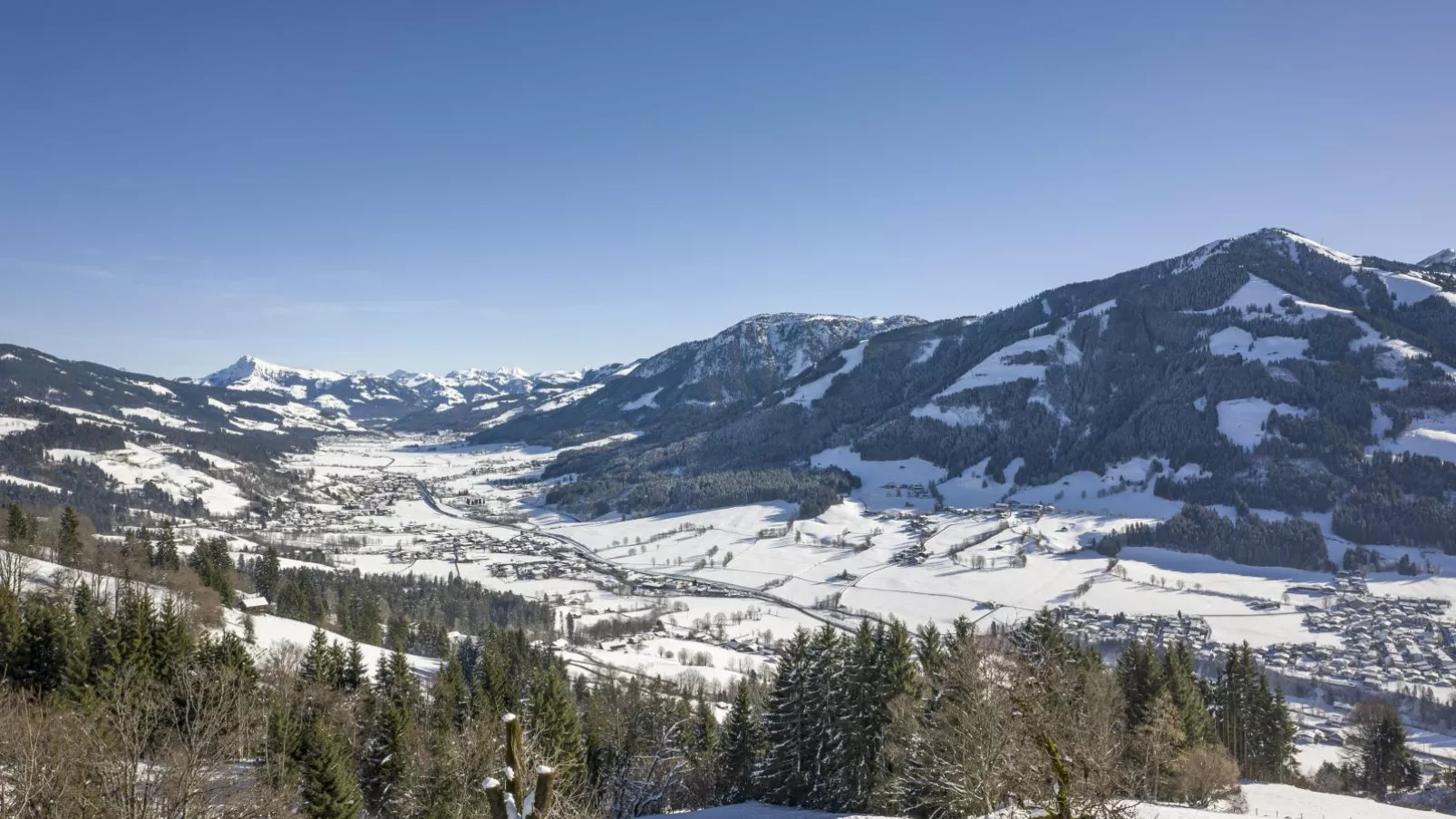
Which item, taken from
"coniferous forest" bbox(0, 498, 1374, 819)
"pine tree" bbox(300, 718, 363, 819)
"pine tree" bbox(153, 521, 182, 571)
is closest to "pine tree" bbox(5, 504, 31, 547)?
"coniferous forest" bbox(0, 498, 1374, 819)

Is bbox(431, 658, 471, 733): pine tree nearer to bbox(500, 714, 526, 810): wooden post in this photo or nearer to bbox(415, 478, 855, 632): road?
bbox(500, 714, 526, 810): wooden post

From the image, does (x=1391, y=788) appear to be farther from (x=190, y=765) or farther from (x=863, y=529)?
(x=863, y=529)

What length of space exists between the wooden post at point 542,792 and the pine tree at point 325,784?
1082 inches

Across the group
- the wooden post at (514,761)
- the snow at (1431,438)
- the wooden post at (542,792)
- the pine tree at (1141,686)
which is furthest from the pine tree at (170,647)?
the snow at (1431,438)

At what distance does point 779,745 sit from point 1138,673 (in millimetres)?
20902

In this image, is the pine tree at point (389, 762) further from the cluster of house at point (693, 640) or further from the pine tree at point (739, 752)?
the cluster of house at point (693, 640)

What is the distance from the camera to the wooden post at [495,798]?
7.00m

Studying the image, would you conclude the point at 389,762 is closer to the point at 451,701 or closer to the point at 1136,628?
the point at 451,701

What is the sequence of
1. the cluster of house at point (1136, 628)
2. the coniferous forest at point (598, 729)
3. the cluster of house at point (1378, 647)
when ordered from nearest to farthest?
the coniferous forest at point (598, 729), the cluster of house at point (1378, 647), the cluster of house at point (1136, 628)

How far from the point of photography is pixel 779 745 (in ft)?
120

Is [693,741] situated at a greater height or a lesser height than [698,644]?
greater

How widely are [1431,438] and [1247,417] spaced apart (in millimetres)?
34147

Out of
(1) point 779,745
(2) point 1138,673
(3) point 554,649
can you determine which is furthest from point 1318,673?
(3) point 554,649

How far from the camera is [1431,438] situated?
15962 cm
